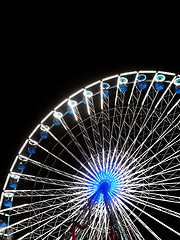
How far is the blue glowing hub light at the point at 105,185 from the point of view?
35.6ft

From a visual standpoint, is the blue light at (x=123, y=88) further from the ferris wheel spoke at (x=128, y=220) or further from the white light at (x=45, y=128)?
the ferris wheel spoke at (x=128, y=220)

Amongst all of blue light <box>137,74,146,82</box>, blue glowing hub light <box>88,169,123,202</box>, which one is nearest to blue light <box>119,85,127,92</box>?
blue light <box>137,74,146,82</box>

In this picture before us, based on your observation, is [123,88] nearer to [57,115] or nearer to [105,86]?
[105,86]

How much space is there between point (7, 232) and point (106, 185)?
23.6ft

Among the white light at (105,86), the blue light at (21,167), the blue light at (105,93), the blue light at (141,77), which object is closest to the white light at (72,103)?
the blue light at (105,93)

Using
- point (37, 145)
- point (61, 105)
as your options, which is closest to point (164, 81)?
point (61, 105)

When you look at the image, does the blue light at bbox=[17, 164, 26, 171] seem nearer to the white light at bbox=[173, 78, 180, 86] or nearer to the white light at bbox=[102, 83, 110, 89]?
the white light at bbox=[102, 83, 110, 89]

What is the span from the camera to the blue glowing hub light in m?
10.8

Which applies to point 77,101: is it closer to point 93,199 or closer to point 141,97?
point 141,97

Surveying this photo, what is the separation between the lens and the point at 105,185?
1083 cm

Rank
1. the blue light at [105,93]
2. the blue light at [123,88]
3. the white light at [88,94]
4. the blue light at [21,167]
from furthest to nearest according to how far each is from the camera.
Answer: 1. the blue light at [21,167]
2. the blue light at [105,93]
3. the blue light at [123,88]
4. the white light at [88,94]

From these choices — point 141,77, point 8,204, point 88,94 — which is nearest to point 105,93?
point 88,94

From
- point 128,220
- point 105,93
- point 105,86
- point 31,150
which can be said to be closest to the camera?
point 128,220

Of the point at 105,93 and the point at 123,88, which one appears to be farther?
the point at 105,93
